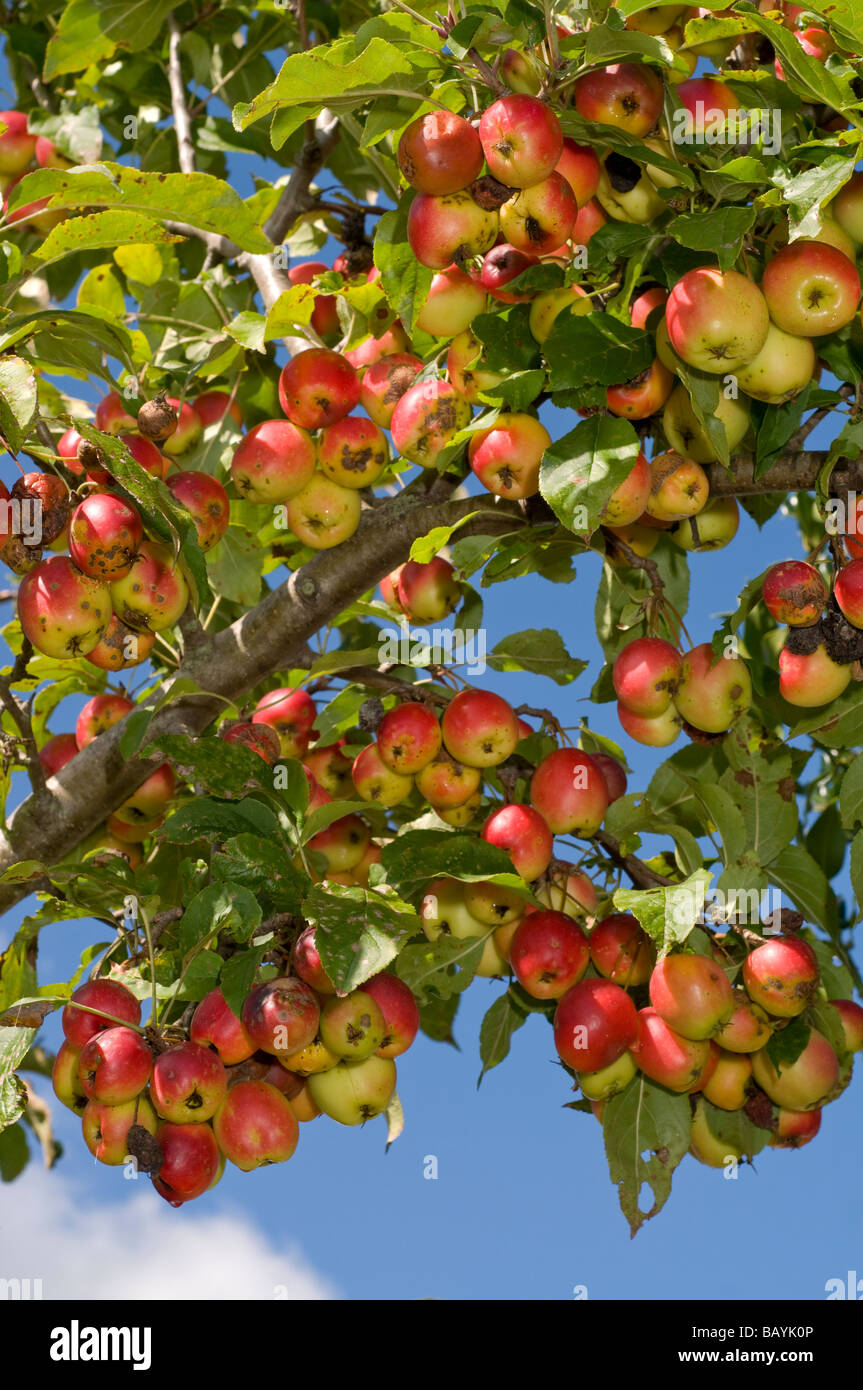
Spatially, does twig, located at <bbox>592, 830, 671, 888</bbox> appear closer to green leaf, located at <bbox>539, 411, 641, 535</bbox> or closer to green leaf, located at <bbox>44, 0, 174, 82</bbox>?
green leaf, located at <bbox>539, 411, 641, 535</bbox>

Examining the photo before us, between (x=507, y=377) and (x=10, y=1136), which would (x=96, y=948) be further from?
(x=507, y=377)

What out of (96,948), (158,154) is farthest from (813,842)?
(158,154)

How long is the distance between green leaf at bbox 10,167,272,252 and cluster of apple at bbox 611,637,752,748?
123 cm

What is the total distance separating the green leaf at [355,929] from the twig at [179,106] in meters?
2.69

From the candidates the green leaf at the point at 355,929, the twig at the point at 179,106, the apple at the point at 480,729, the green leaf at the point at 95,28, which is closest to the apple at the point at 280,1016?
the green leaf at the point at 355,929

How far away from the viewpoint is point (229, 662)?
128 inches

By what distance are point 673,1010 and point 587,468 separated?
3.61 feet

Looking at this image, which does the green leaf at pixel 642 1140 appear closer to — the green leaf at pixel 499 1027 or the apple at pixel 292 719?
the green leaf at pixel 499 1027

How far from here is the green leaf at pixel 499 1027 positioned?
3.22m

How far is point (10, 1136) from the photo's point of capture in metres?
4.23

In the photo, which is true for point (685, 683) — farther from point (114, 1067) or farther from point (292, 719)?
point (114, 1067)

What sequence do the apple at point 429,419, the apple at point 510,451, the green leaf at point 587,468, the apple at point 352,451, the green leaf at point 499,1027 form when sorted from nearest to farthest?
the green leaf at point 587,468
the apple at point 510,451
the apple at point 429,419
the apple at point 352,451
the green leaf at point 499,1027

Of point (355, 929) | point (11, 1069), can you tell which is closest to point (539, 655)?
point (355, 929)

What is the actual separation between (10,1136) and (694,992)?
2.54 metres
